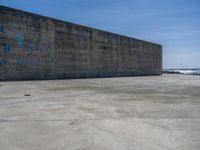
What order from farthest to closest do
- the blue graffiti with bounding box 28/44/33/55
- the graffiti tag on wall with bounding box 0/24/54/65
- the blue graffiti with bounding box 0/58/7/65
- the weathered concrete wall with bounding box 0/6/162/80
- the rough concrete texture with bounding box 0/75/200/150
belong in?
the blue graffiti with bounding box 28/44/33/55
the weathered concrete wall with bounding box 0/6/162/80
the graffiti tag on wall with bounding box 0/24/54/65
the blue graffiti with bounding box 0/58/7/65
the rough concrete texture with bounding box 0/75/200/150

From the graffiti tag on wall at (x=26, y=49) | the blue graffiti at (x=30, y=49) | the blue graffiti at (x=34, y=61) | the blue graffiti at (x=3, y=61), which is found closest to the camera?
the blue graffiti at (x=3, y=61)

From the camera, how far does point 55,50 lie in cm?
1875

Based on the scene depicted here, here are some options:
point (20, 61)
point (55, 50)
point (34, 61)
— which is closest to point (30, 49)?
point (34, 61)

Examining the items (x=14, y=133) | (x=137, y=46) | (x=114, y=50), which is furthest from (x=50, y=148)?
(x=137, y=46)

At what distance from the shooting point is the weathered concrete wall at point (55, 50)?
15.3 m

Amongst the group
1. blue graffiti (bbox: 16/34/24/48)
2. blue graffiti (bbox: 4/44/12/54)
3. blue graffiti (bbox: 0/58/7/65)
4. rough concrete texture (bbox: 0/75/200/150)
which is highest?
blue graffiti (bbox: 16/34/24/48)

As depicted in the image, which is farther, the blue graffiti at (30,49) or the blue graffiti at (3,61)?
the blue graffiti at (30,49)

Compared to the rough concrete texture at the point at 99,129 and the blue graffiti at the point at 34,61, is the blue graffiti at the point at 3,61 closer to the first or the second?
the blue graffiti at the point at 34,61

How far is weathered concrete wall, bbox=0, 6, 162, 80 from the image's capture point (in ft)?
50.3

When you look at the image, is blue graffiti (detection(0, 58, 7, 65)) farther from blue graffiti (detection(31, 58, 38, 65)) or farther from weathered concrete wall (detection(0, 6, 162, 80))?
blue graffiti (detection(31, 58, 38, 65))

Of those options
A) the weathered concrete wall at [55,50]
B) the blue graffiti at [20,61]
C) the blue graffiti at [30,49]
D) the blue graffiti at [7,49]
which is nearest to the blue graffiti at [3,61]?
the weathered concrete wall at [55,50]

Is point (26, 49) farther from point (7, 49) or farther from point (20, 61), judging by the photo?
point (7, 49)

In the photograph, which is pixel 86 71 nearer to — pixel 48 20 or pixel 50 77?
pixel 50 77

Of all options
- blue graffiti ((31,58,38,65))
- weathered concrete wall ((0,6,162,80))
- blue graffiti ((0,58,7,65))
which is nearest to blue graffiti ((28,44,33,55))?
weathered concrete wall ((0,6,162,80))
